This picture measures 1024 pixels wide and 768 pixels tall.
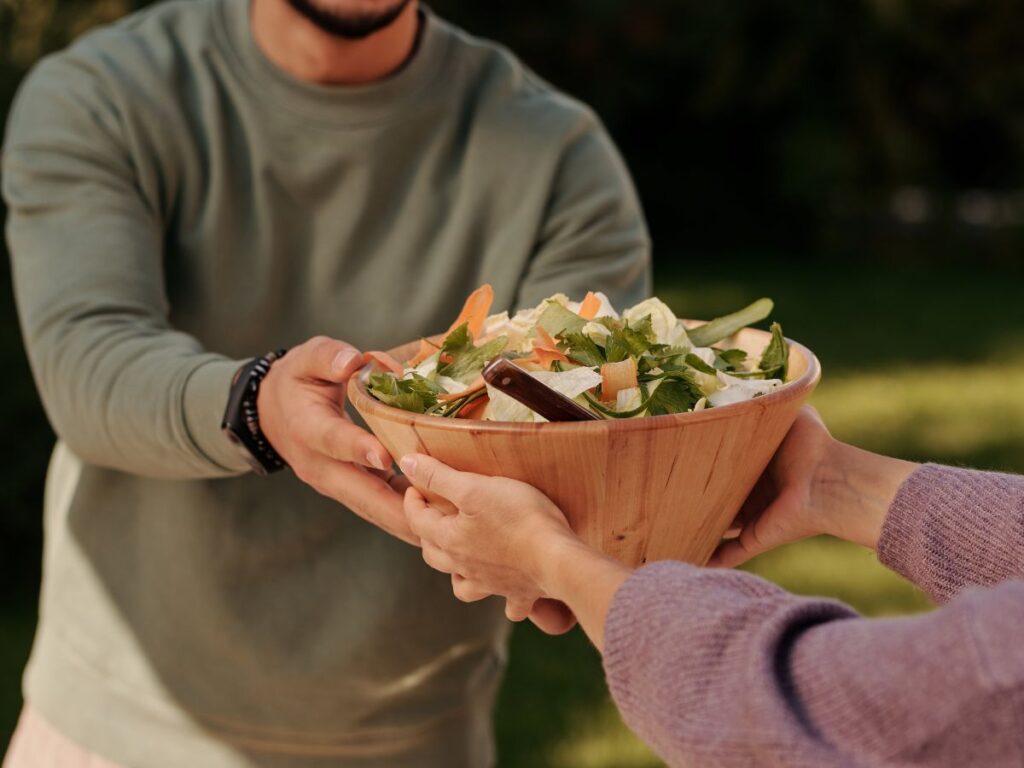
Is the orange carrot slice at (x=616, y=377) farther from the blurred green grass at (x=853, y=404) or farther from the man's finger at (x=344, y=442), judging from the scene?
the blurred green grass at (x=853, y=404)

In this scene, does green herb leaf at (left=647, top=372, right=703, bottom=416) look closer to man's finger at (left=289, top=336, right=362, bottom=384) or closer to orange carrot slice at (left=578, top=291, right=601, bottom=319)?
orange carrot slice at (left=578, top=291, right=601, bottom=319)

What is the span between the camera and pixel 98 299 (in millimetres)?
1976

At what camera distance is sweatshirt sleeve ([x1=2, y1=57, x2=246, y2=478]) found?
1.85 meters

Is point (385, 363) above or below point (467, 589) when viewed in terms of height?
above

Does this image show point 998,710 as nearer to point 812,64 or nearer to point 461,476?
point 461,476

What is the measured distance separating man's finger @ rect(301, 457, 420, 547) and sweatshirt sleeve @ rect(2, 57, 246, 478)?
5.7 inches

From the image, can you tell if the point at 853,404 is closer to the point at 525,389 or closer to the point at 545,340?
the point at 545,340

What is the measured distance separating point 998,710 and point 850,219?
42.0 feet

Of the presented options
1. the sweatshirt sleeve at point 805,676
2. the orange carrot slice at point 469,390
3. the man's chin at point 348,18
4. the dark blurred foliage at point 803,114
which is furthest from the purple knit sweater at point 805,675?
the dark blurred foliage at point 803,114

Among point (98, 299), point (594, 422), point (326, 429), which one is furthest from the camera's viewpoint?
point (98, 299)

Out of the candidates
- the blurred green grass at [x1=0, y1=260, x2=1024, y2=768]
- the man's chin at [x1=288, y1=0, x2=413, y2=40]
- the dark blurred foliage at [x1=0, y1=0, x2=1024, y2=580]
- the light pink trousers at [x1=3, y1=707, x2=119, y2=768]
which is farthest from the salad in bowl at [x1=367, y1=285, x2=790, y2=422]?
the dark blurred foliage at [x1=0, y1=0, x2=1024, y2=580]

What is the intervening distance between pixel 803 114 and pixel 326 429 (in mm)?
11911

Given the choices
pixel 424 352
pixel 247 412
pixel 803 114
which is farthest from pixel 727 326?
pixel 803 114

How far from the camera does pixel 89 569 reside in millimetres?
2312
